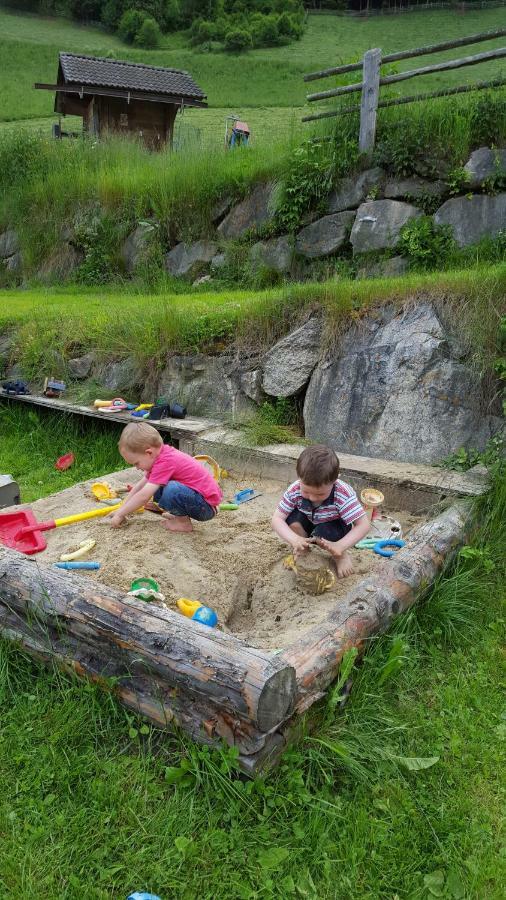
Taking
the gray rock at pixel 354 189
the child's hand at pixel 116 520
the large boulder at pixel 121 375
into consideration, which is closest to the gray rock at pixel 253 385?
the large boulder at pixel 121 375

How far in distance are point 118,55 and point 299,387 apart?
1475 inches

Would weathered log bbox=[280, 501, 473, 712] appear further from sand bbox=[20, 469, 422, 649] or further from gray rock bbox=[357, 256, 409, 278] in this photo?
gray rock bbox=[357, 256, 409, 278]

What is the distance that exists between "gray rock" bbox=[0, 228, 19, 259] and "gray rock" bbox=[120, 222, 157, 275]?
2.89m

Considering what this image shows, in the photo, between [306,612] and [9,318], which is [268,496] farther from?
[9,318]

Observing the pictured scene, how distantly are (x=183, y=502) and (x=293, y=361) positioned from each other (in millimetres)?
2036

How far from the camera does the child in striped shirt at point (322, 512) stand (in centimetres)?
297

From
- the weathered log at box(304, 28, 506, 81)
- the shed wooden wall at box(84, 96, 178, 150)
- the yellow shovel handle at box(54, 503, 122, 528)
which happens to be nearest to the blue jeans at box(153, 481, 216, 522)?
the yellow shovel handle at box(54, 503, 122, 528)

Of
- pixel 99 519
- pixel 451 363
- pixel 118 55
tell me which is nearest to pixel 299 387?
pixel 451 363

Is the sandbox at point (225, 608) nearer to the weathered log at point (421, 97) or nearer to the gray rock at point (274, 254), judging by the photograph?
the gray rock at point (274, 254)

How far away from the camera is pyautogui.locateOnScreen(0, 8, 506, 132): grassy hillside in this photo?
29.0 metres

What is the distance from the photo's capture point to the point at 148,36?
42781 millimetres

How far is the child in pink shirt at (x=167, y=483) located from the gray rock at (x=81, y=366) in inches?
113

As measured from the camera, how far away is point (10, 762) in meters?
2.23

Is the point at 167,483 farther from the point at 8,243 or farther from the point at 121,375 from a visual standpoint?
the point at 8,243
